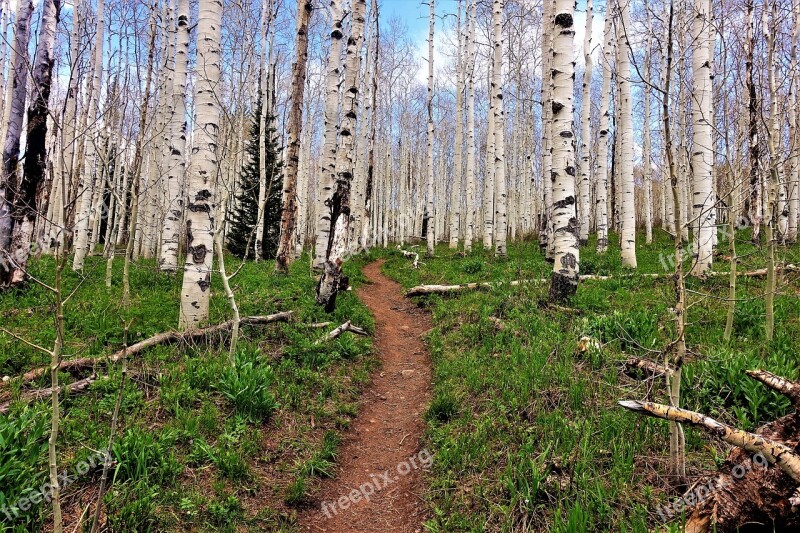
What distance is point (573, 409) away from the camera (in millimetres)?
3670

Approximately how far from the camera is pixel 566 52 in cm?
638

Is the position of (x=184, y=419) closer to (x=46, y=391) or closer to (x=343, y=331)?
(x=46, y=391)

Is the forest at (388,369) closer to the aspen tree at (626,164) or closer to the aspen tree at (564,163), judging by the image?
the aspen tree at (564,163)

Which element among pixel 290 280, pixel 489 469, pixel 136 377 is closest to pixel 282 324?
pixel 136 377

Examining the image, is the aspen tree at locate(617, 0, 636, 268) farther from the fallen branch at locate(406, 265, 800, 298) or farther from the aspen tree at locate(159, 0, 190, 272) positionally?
the aspen tree at locate(159, 0, 190, 272)

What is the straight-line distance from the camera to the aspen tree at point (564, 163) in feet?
21.0

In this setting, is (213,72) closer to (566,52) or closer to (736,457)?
(566,52)

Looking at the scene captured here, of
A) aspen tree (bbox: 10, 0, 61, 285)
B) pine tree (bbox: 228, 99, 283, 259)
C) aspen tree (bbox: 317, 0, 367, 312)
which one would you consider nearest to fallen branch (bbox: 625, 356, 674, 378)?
aspen tree (bbox: 317, 0, 367, 312)

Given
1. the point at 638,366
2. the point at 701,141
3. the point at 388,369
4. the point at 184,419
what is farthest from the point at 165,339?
the point at 701,141

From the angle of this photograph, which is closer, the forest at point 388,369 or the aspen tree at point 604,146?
the forest at point 388,369

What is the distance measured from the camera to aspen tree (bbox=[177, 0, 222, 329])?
17.7 ft

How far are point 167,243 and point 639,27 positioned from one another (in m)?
23.0

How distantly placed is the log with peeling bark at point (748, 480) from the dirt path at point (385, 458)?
6.39 ft

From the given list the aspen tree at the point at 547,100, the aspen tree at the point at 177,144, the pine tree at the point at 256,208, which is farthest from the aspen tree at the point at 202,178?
the pine tree at the point at 256,208
